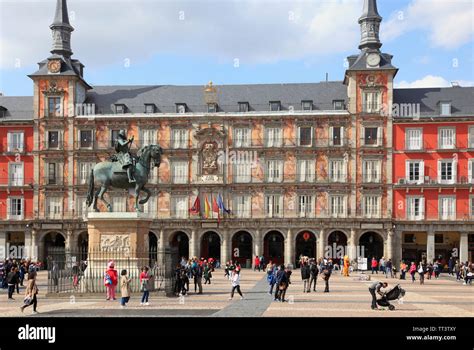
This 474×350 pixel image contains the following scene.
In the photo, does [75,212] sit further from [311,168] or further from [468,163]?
[468,163]

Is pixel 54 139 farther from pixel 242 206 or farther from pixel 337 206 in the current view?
pixel 337 206

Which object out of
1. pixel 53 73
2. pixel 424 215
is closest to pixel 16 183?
pixel 53 73

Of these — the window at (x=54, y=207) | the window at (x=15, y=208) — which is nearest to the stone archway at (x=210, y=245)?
the window at (x=54, y=207)

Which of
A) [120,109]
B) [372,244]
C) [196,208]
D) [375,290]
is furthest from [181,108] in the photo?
[375,290]

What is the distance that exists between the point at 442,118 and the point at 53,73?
40318 mm

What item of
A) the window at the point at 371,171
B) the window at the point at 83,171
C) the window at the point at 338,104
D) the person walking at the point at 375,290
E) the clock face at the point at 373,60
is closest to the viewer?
the person walking at the point at 375,290

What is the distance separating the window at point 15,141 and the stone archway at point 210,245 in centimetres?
2159

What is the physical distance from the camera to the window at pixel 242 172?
2918 inches

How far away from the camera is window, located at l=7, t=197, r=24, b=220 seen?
75750 millimetres

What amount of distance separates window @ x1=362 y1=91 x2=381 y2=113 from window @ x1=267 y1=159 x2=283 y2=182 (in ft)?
33.6

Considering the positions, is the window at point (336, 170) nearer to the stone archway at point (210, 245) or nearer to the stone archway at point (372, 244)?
the stone archway at point (372, 244)

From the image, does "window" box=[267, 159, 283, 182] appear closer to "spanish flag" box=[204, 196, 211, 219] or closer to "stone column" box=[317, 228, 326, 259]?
"spanish flag" box=[204, 196, 211, 219]

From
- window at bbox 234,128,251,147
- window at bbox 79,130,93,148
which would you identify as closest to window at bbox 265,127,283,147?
window at bbox 234,128,251,147
